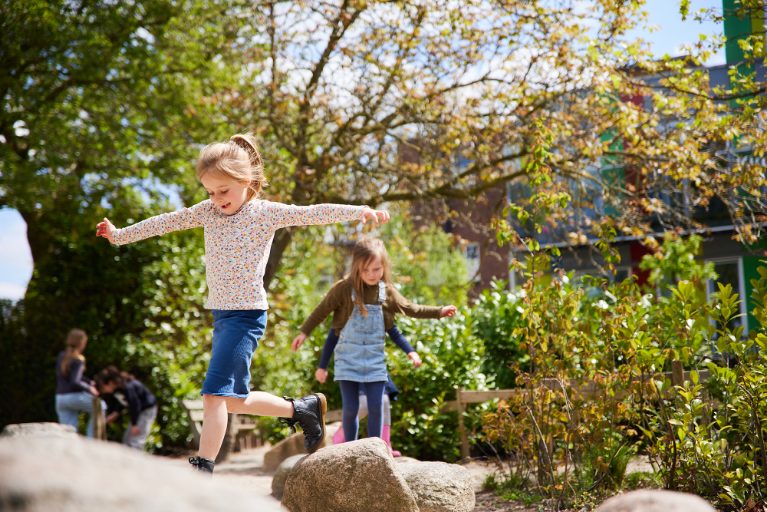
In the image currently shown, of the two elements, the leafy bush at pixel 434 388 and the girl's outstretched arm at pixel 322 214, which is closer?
the girl's outstretched arm at pixel 322 214

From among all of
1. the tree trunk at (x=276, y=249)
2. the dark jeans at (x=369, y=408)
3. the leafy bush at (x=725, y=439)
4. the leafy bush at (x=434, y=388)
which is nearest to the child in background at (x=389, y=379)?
the dark jeans at (x=369, y=408)

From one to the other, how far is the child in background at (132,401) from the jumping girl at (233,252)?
15.9 ft

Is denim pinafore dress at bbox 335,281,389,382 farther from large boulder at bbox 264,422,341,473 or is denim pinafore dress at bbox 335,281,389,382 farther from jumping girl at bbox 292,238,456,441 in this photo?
large boulder at bbox 264,422,341,473

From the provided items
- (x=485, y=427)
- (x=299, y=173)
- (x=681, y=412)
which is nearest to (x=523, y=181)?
(x=299, y=173)

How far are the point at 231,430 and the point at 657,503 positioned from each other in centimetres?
697

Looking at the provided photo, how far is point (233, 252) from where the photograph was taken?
133 inches

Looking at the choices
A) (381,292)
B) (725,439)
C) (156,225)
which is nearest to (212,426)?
(156,225)

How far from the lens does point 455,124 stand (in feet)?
22.5

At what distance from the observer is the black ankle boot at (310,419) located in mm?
3730

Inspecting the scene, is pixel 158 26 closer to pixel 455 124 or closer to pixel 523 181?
pixel 455 124

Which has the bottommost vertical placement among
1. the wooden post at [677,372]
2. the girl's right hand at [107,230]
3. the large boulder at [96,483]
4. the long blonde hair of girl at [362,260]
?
the wooden post at [677,372]

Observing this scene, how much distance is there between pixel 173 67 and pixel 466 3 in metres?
4.75

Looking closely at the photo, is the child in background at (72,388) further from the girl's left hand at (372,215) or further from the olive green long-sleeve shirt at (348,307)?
the girl's left hand at (372,215)

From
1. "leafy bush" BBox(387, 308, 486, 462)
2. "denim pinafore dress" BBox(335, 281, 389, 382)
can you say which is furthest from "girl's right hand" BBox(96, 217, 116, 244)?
"leafy bush" BBox(387, 308, 486, 462)
